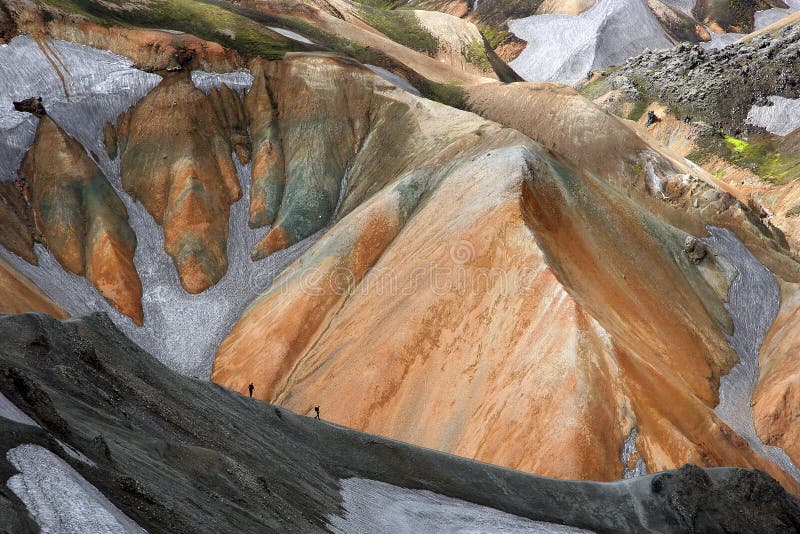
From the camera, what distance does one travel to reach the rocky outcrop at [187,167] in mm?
58906

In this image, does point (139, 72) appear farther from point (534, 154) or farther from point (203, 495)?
point (203, 495)

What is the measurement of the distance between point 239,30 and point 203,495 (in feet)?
217

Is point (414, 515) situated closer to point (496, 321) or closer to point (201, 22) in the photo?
point (496, 321)

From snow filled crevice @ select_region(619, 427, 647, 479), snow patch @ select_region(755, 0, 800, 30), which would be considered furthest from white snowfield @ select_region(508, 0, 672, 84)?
snow filled crevice @ select_region(619, 427, 647, 479)

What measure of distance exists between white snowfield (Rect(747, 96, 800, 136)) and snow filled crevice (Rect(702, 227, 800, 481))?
145ft

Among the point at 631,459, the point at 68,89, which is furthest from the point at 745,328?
the point at 68,89

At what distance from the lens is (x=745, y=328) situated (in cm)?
5069

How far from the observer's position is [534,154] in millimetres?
49000

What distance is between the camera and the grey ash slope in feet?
36.9

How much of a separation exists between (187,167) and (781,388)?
153 ft

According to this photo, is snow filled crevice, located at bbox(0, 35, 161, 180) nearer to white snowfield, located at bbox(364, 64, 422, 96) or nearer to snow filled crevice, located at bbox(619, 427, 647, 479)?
white snowfield, located at bbox(364, 64, 422, 96)

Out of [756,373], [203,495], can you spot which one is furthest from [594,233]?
[203,495]

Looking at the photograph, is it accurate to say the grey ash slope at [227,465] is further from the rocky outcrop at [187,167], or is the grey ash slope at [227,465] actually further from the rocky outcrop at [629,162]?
the rocky outcrop at [187,167]

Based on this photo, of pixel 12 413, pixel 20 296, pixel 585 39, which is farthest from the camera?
pixel 585 39
